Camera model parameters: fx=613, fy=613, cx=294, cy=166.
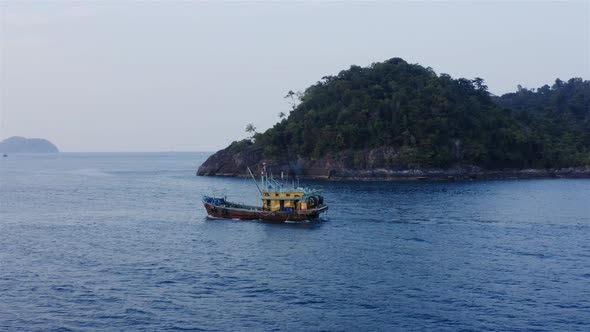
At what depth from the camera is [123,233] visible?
7050 cm

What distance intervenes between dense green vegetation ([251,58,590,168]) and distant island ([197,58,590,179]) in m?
0.25

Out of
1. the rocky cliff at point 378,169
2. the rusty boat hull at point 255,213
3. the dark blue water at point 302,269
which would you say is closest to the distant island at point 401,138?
the rocky cliff at point 378,169

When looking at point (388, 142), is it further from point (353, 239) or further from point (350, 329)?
point (350, 329)

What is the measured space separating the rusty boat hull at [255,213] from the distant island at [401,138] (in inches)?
2671

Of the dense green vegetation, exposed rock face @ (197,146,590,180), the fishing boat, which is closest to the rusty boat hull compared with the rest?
the fishing boat

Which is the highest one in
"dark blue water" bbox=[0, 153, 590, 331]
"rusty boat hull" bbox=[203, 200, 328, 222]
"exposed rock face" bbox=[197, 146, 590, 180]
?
"exposed rock face" bbox=[197, 146, 590, 180]

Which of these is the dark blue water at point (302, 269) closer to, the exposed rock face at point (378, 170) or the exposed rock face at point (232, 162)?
the exposed rock face at point (378, 170)

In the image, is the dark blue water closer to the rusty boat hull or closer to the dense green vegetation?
the rusty boat hull

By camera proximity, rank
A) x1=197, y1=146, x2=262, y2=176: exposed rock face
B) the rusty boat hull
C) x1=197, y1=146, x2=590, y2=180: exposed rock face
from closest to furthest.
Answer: the rusty boat hull < x1=197, y1=146, x2=590, y2=180: exposed rock face < x1=197, y1=146, x2=262, y2=176: exposed rock face

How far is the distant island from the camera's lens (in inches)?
5832

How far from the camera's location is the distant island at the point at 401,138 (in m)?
148

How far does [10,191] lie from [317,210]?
75002 millimetres

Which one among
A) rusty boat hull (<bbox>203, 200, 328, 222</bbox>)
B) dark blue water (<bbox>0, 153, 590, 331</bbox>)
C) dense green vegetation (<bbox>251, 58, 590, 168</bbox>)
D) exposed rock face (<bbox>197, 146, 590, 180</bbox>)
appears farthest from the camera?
dense green vegetation (<bbox>251, 58, 590, 168</bbox>)

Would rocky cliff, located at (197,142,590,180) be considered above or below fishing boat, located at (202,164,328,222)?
above
